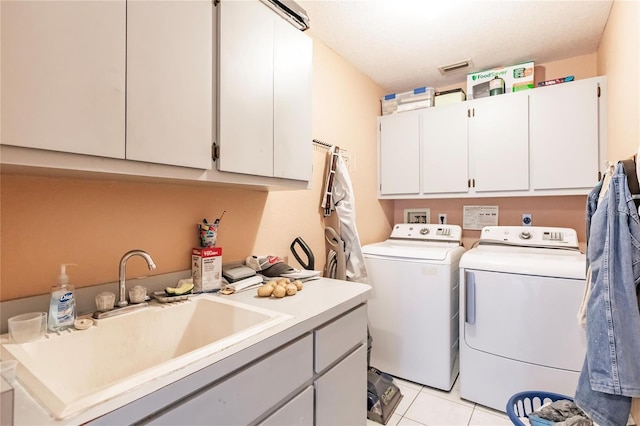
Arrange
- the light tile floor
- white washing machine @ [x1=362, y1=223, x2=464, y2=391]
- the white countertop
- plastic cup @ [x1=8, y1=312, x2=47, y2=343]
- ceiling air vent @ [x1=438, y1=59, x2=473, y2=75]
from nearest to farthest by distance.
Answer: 1. the white countertop
2. plastic cup @ [x1=8, y1=312, x2=47, y2=343]
3. the light tile floor
4. white washing machine @ [x1=362, y1=223, x2=464, y2=391]
5. ceiling air vent @ [x1=438, y1=59, x2=473, y2=75]

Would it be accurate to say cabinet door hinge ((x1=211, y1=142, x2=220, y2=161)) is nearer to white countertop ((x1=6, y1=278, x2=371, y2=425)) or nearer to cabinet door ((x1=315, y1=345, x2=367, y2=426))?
white countertop ((x1=6, y1=278, x2=371, y2=425))

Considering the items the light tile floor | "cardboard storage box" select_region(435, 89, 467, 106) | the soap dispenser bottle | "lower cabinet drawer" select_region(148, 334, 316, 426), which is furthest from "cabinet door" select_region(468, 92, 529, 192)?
the soap dispenser bottle

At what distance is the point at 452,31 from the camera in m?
2.12

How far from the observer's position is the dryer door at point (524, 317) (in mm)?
1772

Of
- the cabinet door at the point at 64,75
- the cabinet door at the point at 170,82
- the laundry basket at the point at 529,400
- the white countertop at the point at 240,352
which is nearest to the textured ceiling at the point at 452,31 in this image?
the cabinet door at the point at 170,82

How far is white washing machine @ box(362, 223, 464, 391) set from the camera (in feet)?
7.13

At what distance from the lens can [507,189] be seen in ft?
8.16

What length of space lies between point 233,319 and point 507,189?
237 cm

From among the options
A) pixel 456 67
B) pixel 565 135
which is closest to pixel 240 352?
pixel 565 135

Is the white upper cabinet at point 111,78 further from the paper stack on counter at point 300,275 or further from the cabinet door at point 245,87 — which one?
the paper stack on counter at point 300,275

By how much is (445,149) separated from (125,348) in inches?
105

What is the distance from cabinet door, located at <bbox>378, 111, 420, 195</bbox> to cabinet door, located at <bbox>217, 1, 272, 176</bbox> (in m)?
1.80

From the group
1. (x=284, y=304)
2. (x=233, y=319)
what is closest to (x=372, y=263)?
(x=284, y=304)

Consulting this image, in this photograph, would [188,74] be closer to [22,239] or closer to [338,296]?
[22,239]
